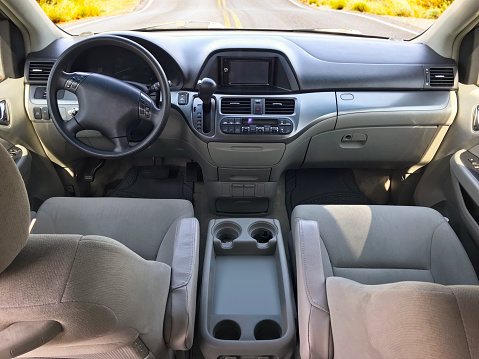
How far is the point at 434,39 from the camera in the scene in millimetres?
2234

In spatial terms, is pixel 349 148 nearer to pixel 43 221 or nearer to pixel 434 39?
pixel 434 39

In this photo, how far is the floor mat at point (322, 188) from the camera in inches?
110

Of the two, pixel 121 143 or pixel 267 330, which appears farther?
pixel 121 143

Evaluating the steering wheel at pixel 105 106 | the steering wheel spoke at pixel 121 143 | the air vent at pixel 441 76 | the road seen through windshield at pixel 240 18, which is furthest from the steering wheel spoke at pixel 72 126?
the air vent at pixel 441 76

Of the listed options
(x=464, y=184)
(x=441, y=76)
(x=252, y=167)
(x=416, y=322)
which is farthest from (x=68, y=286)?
(x=441, y=76)

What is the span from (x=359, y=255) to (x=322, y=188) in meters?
1.20

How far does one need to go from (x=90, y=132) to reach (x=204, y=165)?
708 mm

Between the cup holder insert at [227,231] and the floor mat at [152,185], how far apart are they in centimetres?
88

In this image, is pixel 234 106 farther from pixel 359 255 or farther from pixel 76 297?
pixel 76 297

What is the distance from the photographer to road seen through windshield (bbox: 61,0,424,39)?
102 inches

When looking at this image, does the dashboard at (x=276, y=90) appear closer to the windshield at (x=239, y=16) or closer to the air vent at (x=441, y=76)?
the air vent at (x=441, y=76)

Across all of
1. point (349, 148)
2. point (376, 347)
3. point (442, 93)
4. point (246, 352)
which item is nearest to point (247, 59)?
point (349, 148)

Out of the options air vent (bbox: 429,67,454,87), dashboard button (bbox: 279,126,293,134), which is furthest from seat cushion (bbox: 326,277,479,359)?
air vent (bbox: 429,67,454,87)

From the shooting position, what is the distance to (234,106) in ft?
6.92
